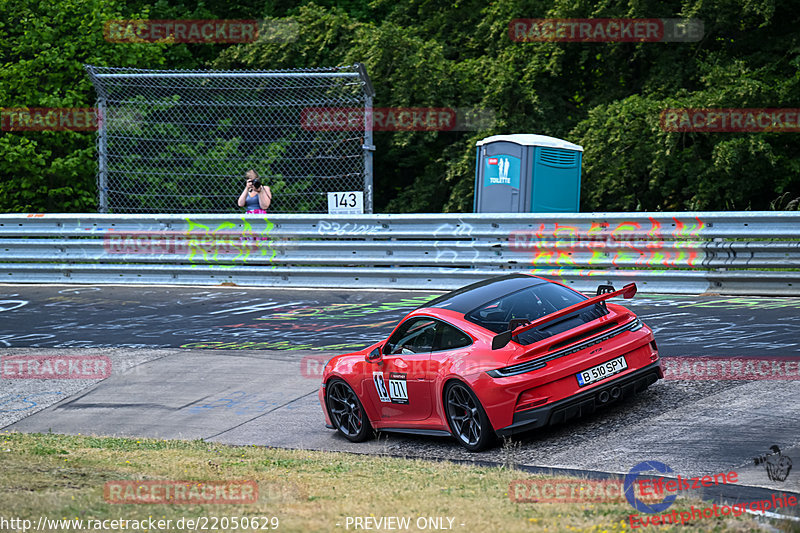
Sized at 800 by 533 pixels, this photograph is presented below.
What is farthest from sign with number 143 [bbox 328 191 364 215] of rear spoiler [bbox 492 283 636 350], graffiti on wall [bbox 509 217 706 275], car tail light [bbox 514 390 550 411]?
car tail light [bbox 514 390 550 411]

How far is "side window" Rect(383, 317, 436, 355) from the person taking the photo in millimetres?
8836

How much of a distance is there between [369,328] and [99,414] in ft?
12.6

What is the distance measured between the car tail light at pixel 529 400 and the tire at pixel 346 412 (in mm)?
1825

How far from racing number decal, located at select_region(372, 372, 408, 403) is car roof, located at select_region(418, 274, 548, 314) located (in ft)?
2.21

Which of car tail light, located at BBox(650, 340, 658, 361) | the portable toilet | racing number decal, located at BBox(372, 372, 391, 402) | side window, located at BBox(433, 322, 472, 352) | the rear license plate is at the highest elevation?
the portable toilet

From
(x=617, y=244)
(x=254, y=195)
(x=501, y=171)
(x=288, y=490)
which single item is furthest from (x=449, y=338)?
(x=254, y=195)

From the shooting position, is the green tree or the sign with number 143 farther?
the green tree

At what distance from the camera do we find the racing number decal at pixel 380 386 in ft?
29.8

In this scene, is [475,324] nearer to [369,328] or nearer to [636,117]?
[369,328]

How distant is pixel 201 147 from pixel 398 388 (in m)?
11.2

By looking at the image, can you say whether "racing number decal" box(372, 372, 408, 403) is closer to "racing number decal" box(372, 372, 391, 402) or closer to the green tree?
"racing number decal" box(372, 372, 391, 402)

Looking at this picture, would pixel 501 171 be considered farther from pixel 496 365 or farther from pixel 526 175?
pixel 496 365

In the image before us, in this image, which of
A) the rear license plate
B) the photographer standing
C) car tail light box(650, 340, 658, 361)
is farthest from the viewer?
the photographer standing

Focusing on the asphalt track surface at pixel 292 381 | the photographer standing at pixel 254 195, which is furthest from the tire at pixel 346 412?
the photographer standing at pixel 254 195
